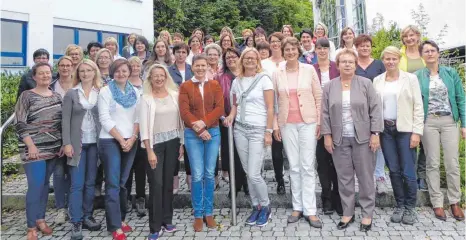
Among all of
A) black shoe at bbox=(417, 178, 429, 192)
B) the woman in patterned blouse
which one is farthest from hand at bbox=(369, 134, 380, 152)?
the woman in patterned blouse

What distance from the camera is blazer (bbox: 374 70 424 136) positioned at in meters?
4.80

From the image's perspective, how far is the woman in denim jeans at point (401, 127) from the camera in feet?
15.8

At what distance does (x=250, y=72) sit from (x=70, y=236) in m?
3.11

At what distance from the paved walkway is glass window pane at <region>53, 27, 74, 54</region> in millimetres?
10971

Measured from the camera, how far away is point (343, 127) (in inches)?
188

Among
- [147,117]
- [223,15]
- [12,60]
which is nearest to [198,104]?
[147,117]

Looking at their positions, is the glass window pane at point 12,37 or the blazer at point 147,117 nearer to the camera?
the blazer at point 147,117

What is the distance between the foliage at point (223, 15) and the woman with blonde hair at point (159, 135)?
59.5ft

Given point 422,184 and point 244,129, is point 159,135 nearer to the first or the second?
point 244,129

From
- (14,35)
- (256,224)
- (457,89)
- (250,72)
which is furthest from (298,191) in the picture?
(14,35)

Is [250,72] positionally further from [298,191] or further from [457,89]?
[457,89]

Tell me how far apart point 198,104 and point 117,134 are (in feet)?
3.41

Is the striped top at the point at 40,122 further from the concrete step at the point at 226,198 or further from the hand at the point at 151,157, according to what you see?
the concrete step at the point at 226,198

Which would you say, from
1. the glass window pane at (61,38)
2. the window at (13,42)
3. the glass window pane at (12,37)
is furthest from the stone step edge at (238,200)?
the glass window pane at (61,38)
